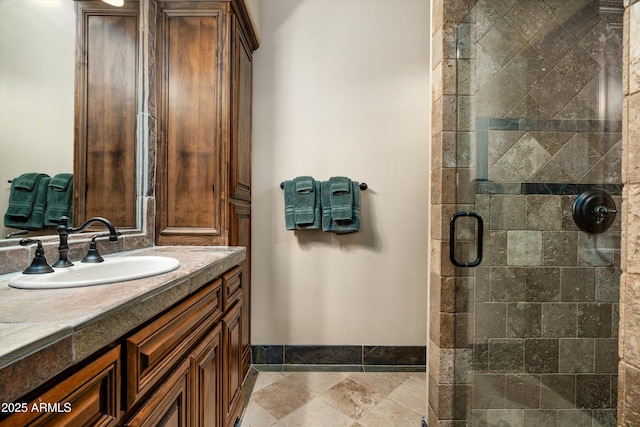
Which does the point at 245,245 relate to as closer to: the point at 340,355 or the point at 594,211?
the point at 340,355

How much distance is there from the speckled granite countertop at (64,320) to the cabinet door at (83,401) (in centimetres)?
3

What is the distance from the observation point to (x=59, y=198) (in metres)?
1.04

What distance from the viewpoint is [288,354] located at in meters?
1.93

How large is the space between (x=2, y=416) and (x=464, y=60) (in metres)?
1.60

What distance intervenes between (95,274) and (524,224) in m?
1.72

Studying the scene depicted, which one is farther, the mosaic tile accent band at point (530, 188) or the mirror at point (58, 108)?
the mosaic tile accent band at point (530, 188)

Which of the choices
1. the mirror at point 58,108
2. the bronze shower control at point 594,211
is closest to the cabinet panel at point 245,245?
the mirror at point 58,108

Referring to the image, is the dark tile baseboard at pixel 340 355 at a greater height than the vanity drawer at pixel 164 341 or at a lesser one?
lesser

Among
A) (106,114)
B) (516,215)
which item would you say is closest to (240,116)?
(106,114)

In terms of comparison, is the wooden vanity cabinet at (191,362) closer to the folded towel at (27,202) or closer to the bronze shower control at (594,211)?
the folded towel at (27,202)

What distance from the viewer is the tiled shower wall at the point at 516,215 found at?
3.84 ft

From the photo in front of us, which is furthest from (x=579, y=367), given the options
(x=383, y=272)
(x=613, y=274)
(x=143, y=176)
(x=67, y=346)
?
(x=143, y=176)

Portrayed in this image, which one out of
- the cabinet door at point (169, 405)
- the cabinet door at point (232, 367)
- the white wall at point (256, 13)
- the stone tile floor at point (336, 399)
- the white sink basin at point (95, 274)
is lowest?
the stone tile floor at point (336, 399)

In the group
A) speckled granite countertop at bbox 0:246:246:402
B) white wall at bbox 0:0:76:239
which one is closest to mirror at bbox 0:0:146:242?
white wall at bbox 0:0:76:239
